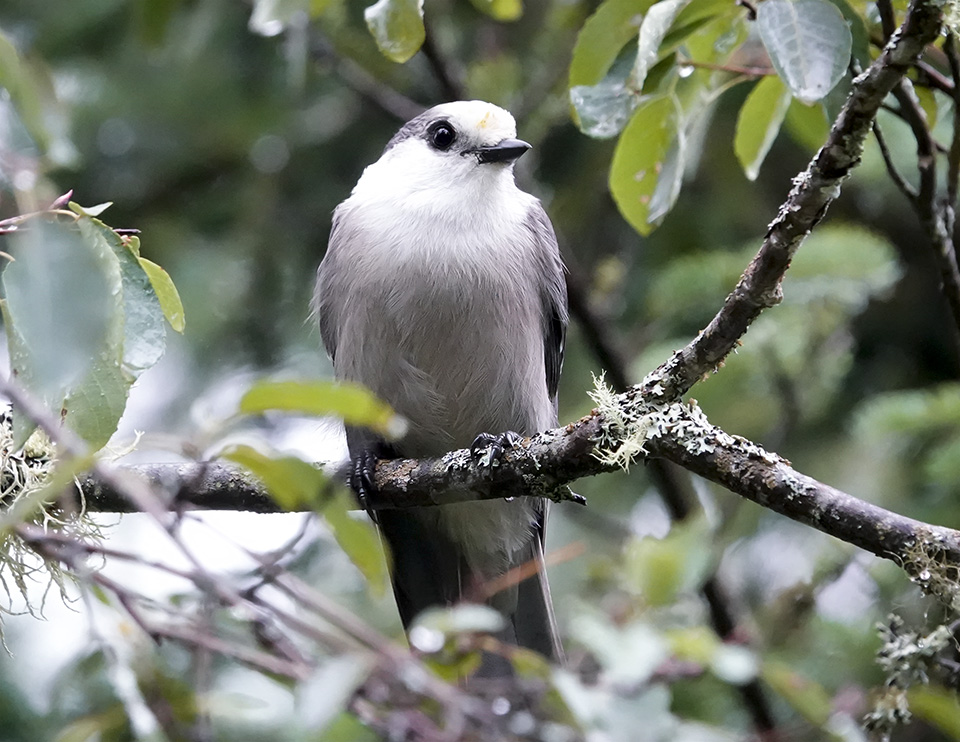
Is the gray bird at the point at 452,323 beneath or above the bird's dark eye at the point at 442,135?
beneath

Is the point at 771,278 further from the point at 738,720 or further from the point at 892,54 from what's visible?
the point at 738,720

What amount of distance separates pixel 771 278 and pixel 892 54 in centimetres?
41

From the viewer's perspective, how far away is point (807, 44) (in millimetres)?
2166

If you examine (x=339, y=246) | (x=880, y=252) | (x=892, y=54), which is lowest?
(x=339, y=246)

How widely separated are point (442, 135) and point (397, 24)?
40.2 inches

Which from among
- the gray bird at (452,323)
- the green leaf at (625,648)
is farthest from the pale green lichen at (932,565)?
the gray bird at (452,323)

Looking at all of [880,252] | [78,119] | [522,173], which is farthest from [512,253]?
[78,119]

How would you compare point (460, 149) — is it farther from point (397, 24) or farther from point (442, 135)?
point (397, 24)

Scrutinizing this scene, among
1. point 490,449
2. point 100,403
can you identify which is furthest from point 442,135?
point 100,403

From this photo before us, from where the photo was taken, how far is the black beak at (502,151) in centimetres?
333

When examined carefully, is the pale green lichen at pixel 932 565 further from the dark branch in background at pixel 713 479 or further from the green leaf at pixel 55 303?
the green leaf at pixel 55 303

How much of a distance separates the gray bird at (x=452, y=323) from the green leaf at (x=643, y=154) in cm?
73

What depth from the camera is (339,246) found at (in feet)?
11.6

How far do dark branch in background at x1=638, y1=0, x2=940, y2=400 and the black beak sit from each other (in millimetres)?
1313
